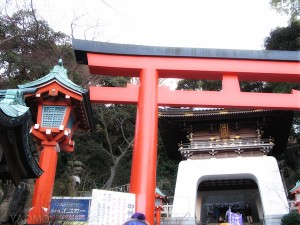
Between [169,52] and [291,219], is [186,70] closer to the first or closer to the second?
[169,52]

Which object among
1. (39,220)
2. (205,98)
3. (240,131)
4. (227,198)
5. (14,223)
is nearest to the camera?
(39,220)

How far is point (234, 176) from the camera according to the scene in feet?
39.9

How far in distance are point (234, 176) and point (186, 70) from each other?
657cm

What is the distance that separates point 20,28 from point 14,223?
10817mm

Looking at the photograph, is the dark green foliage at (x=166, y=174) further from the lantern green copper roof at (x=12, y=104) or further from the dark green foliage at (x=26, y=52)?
the lantern green copper roof at (x=12, y=104)

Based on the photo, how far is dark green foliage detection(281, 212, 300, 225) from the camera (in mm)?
9495

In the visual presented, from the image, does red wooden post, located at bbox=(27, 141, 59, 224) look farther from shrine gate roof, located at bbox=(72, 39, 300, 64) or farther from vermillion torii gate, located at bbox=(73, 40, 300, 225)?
shrine gate roof, located at bbox=(72, 39, 300, 64)

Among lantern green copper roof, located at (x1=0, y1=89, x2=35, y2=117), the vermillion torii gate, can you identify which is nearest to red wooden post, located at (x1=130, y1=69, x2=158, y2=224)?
the vermillion torii gate

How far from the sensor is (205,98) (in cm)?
697

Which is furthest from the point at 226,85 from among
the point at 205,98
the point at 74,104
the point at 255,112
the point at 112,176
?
the point at 112,176

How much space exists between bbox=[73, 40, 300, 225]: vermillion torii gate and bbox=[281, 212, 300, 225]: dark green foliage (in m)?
4.22

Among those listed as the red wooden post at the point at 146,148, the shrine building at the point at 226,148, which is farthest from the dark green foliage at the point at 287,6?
the red wooden post at the point at 146,148

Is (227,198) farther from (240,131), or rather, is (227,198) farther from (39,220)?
(39,220)

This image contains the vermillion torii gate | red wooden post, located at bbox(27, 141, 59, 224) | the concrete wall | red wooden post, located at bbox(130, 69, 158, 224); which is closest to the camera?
red wooden post, located at bbox(27, 141, 59, 224)
